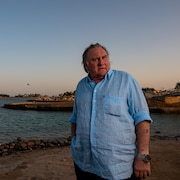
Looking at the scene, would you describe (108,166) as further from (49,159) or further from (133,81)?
(49,159)

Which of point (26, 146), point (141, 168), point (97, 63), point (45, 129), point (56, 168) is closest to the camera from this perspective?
point (141, 168)

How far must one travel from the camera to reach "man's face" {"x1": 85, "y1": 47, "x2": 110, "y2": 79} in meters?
2.55

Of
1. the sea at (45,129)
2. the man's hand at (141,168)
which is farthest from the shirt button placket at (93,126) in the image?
the sea at (45,129)

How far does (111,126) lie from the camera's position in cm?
235

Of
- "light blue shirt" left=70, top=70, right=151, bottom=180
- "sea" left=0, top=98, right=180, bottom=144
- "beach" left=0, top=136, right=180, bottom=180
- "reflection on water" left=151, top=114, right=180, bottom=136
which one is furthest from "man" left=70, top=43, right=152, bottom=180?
"reflection on water" left=151, top=114, right=180, bottom=136

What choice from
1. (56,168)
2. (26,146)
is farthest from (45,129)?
(56,168)

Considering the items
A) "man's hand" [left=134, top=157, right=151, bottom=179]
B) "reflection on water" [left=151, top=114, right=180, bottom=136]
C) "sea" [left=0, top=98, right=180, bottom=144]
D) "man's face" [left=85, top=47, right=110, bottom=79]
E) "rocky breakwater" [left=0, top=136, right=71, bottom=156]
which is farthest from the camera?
"reflection on water" [left=151, top=114, right=180, bottom=136]

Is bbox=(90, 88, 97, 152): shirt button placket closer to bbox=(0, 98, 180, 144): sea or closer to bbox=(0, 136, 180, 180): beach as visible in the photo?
bbox=(0, 136, 180, 180): beach

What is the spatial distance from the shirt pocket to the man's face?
0.28 metres

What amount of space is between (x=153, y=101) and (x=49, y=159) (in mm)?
49313

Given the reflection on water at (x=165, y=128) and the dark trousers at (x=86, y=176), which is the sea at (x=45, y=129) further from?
the dark trousers at (x=86, y=176)

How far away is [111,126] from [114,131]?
0.16 feet

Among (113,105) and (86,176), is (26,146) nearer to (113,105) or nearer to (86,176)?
(86,176)

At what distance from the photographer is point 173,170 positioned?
25.4ft
